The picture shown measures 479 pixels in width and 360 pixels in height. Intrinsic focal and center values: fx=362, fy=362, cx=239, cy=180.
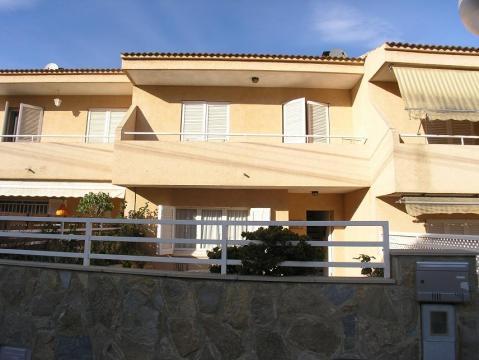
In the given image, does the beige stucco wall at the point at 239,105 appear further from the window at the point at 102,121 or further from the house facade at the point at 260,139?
the window at the point at 102,121

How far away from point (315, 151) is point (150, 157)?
6.71m

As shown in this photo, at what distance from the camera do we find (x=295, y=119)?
54.4 feet

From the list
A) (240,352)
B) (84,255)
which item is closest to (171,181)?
(84,255)

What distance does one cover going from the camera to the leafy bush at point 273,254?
22.2 ft

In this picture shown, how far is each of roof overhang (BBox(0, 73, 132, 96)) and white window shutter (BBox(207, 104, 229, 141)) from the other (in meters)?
4.27

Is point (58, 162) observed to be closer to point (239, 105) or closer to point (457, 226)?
point (239, 105)

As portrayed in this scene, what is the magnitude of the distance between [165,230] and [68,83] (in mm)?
8754

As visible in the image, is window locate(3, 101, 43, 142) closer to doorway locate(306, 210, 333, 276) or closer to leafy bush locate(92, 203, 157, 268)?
leafy bush locate(92, 203, 157, 268)

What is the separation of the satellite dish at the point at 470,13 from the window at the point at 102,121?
1677 cm

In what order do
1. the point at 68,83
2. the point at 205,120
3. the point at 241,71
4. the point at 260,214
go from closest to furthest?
the point at 241,71 → the point at 260,214 → the point at 205,120 → the point at 68,83

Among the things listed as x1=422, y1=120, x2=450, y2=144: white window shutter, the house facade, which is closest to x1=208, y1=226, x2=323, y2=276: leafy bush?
the house facade

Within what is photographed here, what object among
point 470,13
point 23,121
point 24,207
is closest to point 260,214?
point 24,207

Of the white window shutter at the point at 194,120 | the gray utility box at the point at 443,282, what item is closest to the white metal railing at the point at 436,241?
the gray utility box at the point at 443,282

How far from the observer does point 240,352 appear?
254 inches
